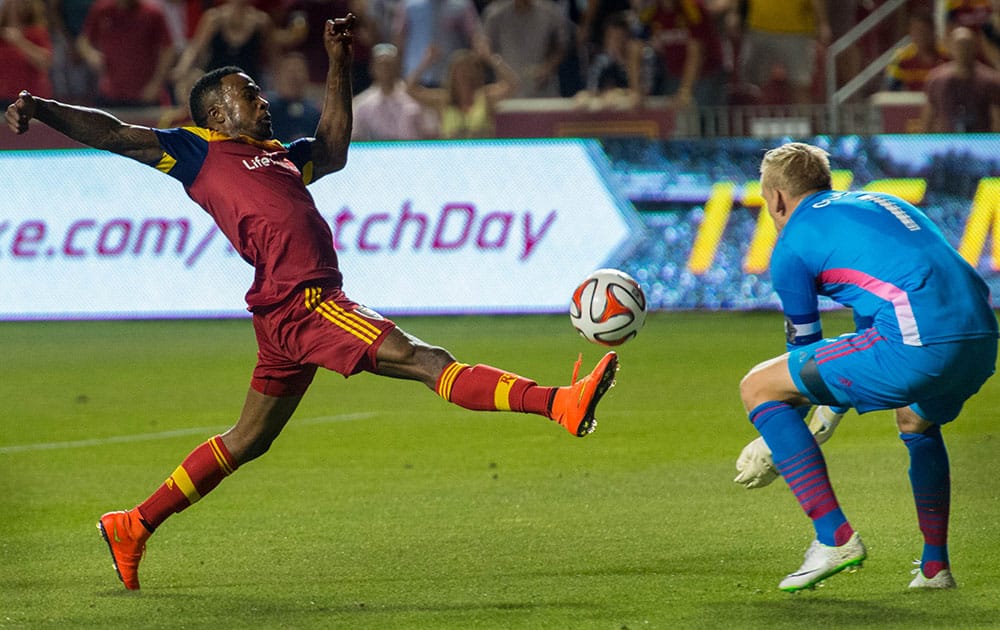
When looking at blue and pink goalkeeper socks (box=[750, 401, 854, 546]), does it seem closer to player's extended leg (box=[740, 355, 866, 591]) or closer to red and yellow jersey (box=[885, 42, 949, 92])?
player's extended leg (box=[740, 355, 866, 591])

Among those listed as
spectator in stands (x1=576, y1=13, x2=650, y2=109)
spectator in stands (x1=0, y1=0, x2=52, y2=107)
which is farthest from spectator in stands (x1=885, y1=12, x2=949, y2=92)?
spectator in stands (x1=0, y1=0, x2=52, y2=107)

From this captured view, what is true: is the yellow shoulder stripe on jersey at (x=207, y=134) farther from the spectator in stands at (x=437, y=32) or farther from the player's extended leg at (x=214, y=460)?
the spectator in stands at (x=437, y=32)

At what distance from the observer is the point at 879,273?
5.72m

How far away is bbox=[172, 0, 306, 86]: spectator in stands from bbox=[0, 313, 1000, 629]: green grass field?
18.6 ft

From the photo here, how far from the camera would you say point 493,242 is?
1554 centimetres

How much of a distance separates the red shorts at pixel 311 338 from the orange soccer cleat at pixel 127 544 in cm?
72

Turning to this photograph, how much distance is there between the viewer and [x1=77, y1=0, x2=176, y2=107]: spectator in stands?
61.6 ft

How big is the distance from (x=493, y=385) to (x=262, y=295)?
101 centimetres

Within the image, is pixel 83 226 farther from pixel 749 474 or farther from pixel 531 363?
pixel 749 474

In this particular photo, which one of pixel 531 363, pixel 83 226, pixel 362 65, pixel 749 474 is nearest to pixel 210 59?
pixel 362 65

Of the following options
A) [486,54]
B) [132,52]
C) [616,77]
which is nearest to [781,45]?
[616,77]

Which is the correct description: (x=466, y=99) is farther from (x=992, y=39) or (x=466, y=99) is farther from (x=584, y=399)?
(x=584, y=399)

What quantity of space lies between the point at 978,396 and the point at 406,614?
22.2ft

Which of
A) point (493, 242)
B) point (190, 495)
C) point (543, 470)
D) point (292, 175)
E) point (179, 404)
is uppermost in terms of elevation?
point (292, 175)
